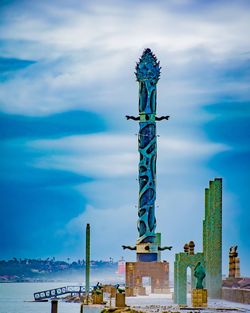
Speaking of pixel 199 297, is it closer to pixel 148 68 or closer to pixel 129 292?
pixel 129 292

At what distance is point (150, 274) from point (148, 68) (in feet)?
37.8

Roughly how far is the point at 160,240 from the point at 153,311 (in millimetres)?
30087

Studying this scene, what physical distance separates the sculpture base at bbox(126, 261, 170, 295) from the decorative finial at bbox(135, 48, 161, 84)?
10.3 metres

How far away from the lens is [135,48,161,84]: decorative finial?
68562mm

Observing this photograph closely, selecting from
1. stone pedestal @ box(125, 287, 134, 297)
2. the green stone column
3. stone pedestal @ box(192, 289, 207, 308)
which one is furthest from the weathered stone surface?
stone pedestal @ box(125, 287, 134, 297)

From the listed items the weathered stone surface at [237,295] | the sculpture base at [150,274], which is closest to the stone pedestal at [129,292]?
the sculpture base at [150,274]

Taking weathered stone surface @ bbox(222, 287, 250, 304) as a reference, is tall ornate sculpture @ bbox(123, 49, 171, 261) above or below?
above

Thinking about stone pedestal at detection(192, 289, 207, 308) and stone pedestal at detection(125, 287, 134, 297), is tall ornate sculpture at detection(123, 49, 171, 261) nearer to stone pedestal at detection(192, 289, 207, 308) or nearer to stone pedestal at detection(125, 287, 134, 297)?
stone pedestal at detection(125, 287, 134, 297)

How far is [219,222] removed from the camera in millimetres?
57219

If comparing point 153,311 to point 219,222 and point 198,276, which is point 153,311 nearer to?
point 198,276

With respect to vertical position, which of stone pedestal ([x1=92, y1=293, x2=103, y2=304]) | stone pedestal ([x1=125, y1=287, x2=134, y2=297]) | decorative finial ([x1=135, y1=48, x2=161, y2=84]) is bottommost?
stone pedestal ([x1=92, y1=293, x2=103, y2=304])

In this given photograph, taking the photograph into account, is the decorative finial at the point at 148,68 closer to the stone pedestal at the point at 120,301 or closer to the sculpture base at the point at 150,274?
the sculpture base at the point at 150,274

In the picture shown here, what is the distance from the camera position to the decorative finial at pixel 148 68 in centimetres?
6856

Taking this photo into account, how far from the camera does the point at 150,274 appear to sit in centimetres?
6838
